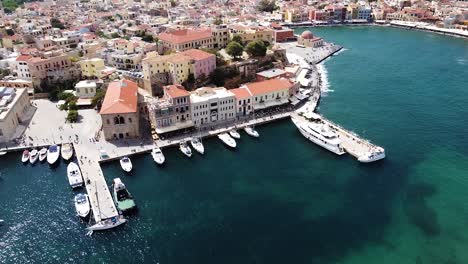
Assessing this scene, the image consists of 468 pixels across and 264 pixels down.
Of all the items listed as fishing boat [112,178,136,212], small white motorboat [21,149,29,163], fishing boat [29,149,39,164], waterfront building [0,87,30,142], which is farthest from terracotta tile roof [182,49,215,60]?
fishing boat [112,178,136,212]

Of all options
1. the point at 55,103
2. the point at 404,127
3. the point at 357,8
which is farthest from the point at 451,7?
the point at 55,103

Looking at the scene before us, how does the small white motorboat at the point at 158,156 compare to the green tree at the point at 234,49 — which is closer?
the small white motorboat at the point at 158,156

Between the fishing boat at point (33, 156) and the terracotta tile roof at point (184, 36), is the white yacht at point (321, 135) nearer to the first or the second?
the terracotta tile roof at point (184, 36)

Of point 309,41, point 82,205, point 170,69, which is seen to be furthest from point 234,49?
point 82,205

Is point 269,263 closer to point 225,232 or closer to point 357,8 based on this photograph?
point 225,232

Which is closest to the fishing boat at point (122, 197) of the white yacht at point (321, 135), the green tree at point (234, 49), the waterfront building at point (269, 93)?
the white yacht at point (321, 135)

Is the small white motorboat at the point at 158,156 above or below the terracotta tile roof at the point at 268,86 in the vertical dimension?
below

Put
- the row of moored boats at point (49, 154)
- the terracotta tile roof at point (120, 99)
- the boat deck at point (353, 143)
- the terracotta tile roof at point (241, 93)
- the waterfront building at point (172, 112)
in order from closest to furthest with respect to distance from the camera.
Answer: the row of moored boats at point (49, 154) → the boat deck at point (353, 143) → the terracotta tile roof at point (120, 99) → the waterfront building at point (172, 112) → the terracotta tile roof at point (241, 93)

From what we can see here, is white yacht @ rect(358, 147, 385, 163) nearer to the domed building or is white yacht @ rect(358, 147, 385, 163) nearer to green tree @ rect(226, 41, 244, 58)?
green tree @ rect(226, 41, 244, 58)
